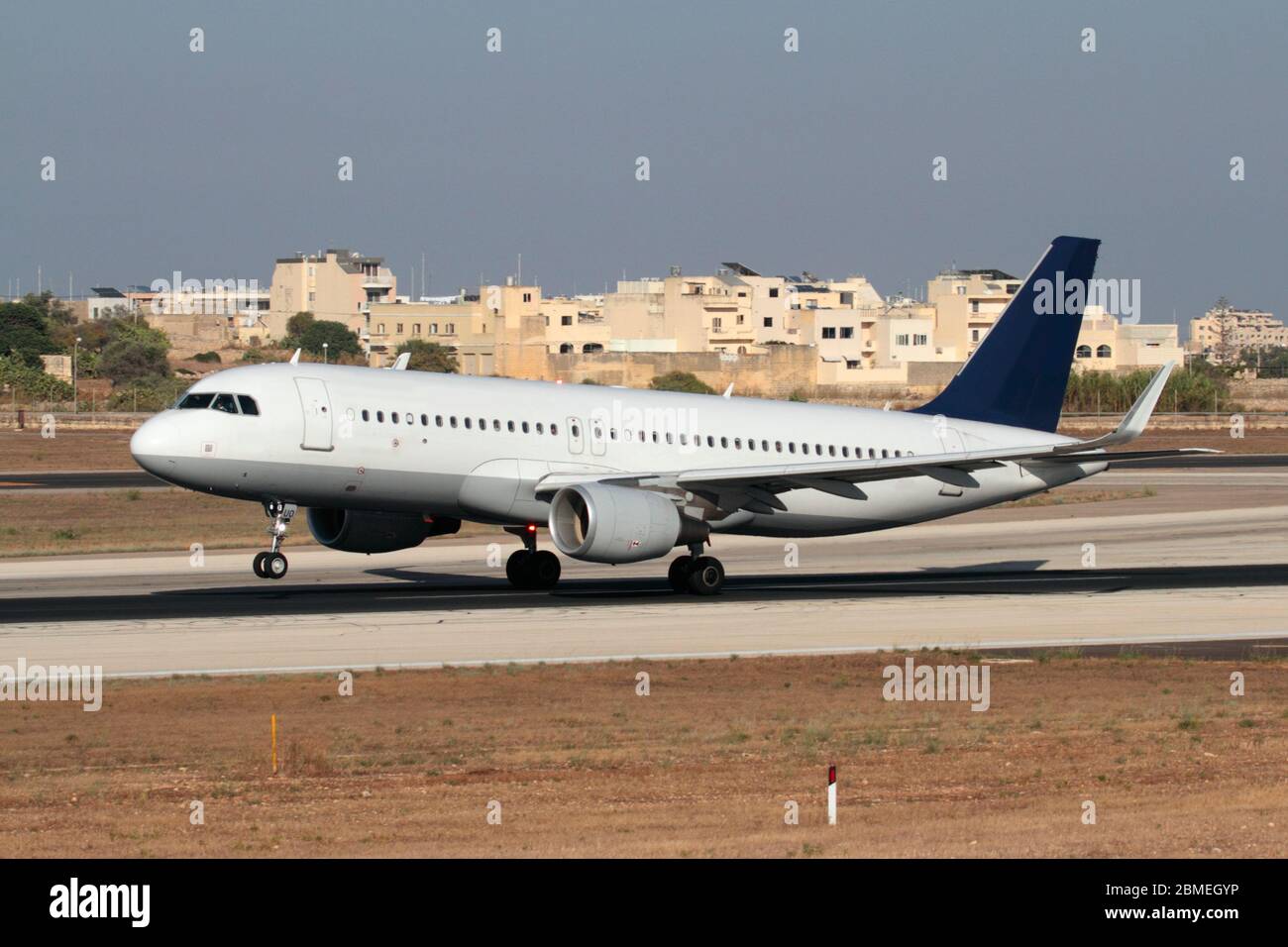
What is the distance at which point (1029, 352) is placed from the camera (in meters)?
46.1

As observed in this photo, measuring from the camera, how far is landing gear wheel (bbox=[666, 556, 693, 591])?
3959cm

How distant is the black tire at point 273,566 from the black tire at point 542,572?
6026 mm

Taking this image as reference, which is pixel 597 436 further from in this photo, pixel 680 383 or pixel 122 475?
pixel 680 383

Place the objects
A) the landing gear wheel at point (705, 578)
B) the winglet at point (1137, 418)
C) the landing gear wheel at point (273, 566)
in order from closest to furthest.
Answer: the landing gear wheel at point (273, 566), the winglet at point (1137, 418), the landing gear wheel at point (705, 578)

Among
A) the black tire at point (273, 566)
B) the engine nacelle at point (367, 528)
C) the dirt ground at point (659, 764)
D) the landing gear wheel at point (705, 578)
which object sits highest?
the engine nacelle at point (367, 528)

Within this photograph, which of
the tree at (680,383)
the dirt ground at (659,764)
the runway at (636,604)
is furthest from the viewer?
the tree at (680,383)

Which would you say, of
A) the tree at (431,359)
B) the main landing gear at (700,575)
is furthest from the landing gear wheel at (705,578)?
the tree at (431,359)

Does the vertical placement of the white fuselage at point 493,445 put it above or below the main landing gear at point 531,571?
above

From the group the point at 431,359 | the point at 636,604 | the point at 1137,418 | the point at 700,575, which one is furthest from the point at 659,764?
the point at 431,359

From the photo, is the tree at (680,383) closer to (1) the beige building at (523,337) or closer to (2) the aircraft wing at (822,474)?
(1) the beige building at (523,337)

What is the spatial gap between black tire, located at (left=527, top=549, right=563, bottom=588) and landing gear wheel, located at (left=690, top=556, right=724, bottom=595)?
3.43 m

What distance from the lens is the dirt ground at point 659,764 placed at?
52.2 feet

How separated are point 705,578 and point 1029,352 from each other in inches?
494

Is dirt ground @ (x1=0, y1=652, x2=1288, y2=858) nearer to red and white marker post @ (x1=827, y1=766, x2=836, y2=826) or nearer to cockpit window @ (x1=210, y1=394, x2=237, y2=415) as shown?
red and white marker post @ (x1=827, y1=766, x2=836, y2=826)
